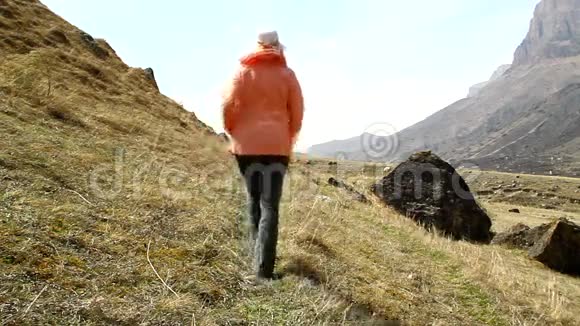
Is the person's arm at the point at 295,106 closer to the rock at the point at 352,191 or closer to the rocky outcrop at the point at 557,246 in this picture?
the rock at the point at 352,191

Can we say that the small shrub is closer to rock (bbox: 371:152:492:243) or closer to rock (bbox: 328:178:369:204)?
rock (bbox: 328:178:369:204)

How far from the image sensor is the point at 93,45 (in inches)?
617

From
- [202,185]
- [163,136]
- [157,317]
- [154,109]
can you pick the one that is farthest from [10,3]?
[157,317]

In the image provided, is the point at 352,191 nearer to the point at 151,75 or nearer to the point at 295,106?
the point at 151,75

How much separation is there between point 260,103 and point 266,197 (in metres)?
0.87

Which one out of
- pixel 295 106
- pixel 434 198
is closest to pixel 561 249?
pixel 434 198

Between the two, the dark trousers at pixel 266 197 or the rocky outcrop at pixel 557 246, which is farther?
the rocky outcrop at pixel 557 246

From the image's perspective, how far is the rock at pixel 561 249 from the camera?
11.1 metres

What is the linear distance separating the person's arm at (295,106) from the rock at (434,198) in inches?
343

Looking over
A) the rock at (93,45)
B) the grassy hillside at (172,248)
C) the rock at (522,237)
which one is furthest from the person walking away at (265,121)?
the rock at (93,45)

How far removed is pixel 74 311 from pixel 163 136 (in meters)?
7.43

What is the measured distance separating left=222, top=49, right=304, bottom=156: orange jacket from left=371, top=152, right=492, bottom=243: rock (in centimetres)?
900

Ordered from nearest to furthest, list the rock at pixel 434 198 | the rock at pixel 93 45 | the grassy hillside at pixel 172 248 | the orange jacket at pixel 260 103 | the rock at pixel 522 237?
the grassy hillside at pixel 172 248 < the orange jacket at pixel 260 103 < the rock at pixel 522 237 < the rock at pixel 434 198 < the rock at pixel 93 45

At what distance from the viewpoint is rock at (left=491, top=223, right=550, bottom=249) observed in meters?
12.1
